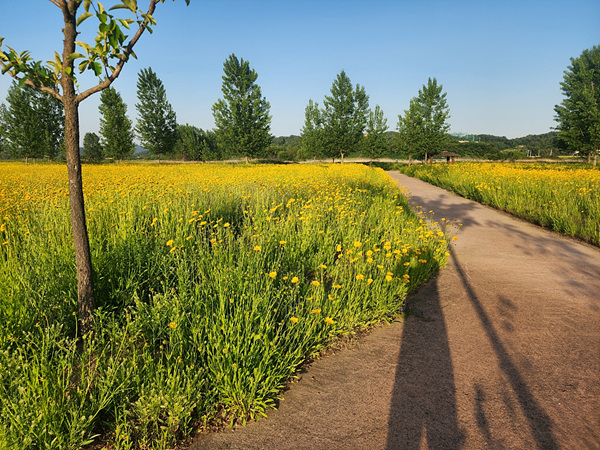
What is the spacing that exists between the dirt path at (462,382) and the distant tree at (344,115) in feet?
128

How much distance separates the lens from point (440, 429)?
1.87 m

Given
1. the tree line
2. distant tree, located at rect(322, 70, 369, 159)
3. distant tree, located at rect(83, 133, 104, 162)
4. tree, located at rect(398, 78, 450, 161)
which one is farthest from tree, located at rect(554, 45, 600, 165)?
distant tree, located at rect(83, 133, 104, 162)

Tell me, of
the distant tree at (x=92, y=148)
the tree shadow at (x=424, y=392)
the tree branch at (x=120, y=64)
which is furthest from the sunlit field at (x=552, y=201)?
the distant tree at (x=92, y=148)

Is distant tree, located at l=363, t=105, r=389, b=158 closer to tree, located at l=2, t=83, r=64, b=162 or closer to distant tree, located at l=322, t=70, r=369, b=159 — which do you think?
distant tree, located at l=322, t=70, r=369, b=159

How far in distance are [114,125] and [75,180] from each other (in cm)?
4246

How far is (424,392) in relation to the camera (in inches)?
85.5

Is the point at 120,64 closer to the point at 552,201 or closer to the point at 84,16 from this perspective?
the point at 84,16

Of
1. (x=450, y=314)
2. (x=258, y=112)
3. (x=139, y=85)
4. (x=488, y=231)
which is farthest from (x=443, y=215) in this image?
(x=139, y=85)

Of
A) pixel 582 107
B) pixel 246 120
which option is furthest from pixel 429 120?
pixel 246 120

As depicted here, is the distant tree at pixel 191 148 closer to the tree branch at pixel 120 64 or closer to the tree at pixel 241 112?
the tree at pixel 241 112

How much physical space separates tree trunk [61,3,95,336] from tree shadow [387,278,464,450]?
246 cm

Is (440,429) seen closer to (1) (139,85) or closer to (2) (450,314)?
(2) (450,314)

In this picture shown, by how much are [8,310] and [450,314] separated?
4.29m

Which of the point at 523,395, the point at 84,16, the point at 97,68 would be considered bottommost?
the point at 523,395
